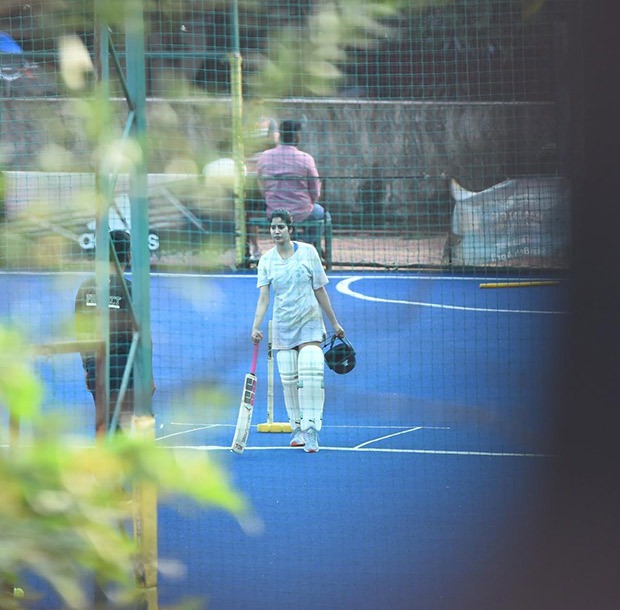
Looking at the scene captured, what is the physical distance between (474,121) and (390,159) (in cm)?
738

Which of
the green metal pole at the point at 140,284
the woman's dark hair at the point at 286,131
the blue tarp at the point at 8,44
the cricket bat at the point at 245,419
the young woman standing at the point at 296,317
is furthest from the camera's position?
the young woman standing at the point at 296,317

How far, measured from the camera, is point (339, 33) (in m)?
1.34

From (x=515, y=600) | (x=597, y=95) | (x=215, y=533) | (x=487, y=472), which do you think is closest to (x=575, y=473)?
(x=597, y=95)

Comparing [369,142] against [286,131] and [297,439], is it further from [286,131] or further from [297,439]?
[286,131]

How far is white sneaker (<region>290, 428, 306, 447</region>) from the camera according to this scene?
26.2 feet

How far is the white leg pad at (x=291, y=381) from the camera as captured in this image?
26.5 feet

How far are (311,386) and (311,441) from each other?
0.44 metres

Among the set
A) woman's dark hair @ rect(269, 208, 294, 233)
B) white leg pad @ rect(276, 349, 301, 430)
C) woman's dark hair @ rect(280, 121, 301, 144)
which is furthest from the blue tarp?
white leg pad @ rect(276, 349, 301, 430)

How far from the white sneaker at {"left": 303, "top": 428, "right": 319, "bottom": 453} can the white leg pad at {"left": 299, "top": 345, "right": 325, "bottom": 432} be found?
38 mm

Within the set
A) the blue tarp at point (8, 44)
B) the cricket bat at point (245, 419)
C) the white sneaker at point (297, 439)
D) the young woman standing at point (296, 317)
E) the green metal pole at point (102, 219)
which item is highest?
the blue tarp at point (8, 44)

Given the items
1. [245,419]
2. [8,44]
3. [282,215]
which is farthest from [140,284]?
[282,215]

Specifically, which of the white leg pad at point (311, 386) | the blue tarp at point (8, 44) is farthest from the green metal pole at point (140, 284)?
the white leg pad at point (311, 386)

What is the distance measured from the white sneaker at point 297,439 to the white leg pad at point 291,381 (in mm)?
45

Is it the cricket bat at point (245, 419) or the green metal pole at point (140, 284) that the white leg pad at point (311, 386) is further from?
the green metal pole at point (140, 284)
